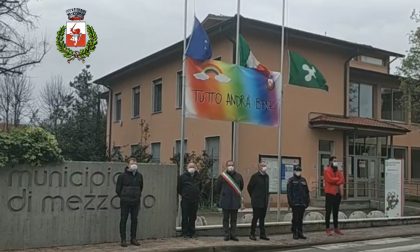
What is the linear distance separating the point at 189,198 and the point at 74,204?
101 inches

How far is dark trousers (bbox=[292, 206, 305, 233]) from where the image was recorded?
1411 centimetres

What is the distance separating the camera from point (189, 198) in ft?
43.5

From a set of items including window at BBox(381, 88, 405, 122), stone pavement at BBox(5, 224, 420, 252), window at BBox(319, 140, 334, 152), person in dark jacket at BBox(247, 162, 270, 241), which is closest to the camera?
stone pavement at BBox(5, 224, 420, 252)

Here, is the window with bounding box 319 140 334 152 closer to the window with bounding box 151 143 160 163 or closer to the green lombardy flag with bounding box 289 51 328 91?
the window with bounding box 151 143 160 163

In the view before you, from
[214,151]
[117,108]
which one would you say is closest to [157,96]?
[214,151]

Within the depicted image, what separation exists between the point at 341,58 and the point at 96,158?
17.8m

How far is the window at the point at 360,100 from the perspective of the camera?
1170 inches

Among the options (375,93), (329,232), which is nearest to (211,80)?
(329,232)

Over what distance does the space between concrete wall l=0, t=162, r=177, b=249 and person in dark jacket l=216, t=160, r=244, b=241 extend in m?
1.14

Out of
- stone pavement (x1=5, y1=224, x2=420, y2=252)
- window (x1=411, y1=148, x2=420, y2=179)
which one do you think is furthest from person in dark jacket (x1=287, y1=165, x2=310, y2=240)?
window (x1=411, y1=148, x2=420, y2=179)

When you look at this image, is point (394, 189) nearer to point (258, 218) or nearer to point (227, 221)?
point (258, 218)

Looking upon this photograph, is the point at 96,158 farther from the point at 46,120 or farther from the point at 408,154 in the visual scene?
the point at 46,120

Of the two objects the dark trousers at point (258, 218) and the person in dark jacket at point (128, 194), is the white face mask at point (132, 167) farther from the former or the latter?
the dark trousers at point (258, 218)

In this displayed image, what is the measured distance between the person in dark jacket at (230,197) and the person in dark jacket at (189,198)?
0.60 metres
